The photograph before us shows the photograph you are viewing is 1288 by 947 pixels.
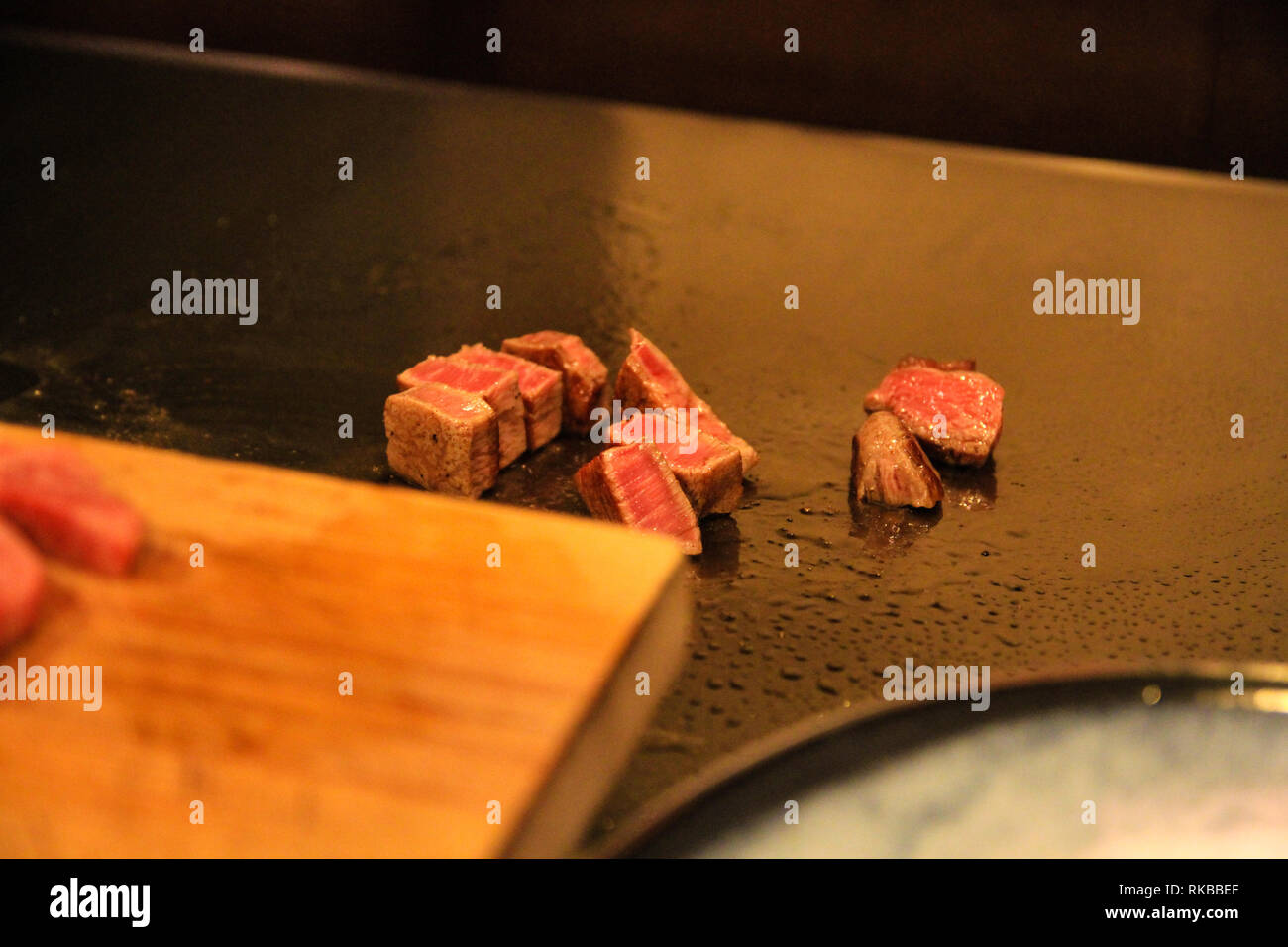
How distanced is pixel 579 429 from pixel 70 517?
1.69 metres

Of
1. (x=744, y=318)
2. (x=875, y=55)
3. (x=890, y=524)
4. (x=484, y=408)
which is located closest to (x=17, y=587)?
(x=484, y=408)

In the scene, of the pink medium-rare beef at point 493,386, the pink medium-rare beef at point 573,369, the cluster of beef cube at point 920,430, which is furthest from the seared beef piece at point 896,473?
the pink medium-rare beef at point 493,386

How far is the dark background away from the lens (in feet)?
13.2

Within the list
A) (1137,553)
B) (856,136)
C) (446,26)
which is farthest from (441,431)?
(446,26)

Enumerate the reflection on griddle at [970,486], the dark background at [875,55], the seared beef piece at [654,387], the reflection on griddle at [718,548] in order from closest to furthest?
the reflection on griddle at [718,548] < the reflection on griddle at [970,486] < the seared beef piece at [654,387] < the dark background at [875,55]

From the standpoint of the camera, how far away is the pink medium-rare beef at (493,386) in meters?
2.58

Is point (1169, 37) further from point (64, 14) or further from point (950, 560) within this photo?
point (64, 14)

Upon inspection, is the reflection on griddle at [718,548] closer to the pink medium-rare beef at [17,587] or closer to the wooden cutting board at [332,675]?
the wooden cutting board at [332,675]

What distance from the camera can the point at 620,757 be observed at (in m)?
1.12

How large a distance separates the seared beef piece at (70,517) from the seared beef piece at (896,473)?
64.2 inches

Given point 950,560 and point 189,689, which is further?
point 950,560

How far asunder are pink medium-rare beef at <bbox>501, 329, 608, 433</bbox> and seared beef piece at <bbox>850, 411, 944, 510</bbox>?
617 mm

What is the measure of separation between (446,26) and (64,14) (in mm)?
1674

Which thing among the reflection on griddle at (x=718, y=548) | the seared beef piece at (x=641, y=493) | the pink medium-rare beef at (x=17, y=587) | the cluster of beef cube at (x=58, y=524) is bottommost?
the pink medium-rare beef at (x=17, y=587)
